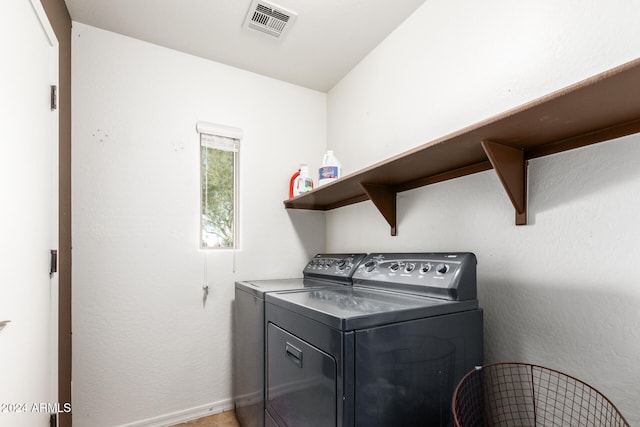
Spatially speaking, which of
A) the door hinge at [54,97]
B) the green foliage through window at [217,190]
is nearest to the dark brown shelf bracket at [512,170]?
the green foliage through window at [217,190]

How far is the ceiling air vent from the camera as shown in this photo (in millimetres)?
1845

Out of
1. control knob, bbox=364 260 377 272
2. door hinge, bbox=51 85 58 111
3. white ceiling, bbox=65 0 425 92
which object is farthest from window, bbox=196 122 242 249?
control knob, bbox=364 260 377 272

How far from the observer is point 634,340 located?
1017mm

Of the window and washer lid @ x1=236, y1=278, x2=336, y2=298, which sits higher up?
the window

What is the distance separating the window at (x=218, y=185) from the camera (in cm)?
234

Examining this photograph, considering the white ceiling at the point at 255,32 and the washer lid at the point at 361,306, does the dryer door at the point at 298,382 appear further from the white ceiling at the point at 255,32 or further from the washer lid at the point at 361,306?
the white ceiling at the point at 255,32

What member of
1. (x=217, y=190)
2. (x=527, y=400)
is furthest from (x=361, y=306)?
(x=217, y=190)

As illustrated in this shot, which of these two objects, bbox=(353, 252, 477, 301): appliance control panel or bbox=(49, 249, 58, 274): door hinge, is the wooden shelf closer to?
bbox=(353, 252, 477, 301): appliance control panel

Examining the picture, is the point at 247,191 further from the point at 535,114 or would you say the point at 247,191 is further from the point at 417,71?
the point at 535,114

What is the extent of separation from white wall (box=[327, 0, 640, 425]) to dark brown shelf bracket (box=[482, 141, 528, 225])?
4 cm

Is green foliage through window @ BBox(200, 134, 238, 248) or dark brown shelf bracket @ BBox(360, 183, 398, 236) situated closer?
dark brown shelf bracket @ BBox(360, 183, 398, 236)

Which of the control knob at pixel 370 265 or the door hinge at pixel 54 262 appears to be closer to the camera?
the door hinge at pixel 54 262

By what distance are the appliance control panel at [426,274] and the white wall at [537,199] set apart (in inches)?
8.6

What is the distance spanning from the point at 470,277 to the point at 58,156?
2.07 metres
